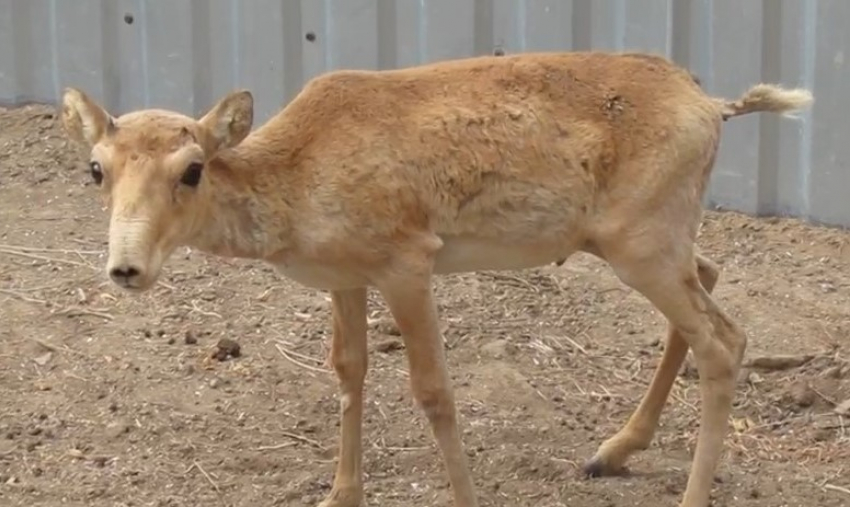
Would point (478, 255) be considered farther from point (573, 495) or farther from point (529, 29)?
point (529, 29)

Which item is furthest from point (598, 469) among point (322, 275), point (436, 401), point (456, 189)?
point (322, 275)

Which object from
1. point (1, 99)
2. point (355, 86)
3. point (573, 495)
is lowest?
point (573, 495)

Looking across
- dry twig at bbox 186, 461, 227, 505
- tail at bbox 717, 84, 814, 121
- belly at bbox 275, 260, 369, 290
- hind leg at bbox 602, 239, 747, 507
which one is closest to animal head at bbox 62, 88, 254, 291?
belly at bbox 275, 260, 369, 290

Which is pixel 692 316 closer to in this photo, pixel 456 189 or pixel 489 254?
pixel 489 254

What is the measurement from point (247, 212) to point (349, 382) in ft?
3.00

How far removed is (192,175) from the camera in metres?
5.82

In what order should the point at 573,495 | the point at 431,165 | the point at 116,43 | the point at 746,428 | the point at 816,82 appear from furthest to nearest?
the point at 116,43, the point at 816,82, the point at 746,428, the point at 573,495, the point at 431,165

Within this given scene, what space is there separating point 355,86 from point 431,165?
0.42 meters

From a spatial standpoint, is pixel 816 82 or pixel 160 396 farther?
pixel 816 82

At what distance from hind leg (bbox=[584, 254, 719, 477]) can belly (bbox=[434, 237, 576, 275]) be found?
27.5 inches

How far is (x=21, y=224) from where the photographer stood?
9.44 m

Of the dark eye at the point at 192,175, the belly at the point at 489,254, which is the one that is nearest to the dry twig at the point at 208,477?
the belly at the point at 489,254

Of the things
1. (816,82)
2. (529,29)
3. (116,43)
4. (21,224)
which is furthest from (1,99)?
(816,82)

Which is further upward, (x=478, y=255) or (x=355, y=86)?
(x=355, y=86)
